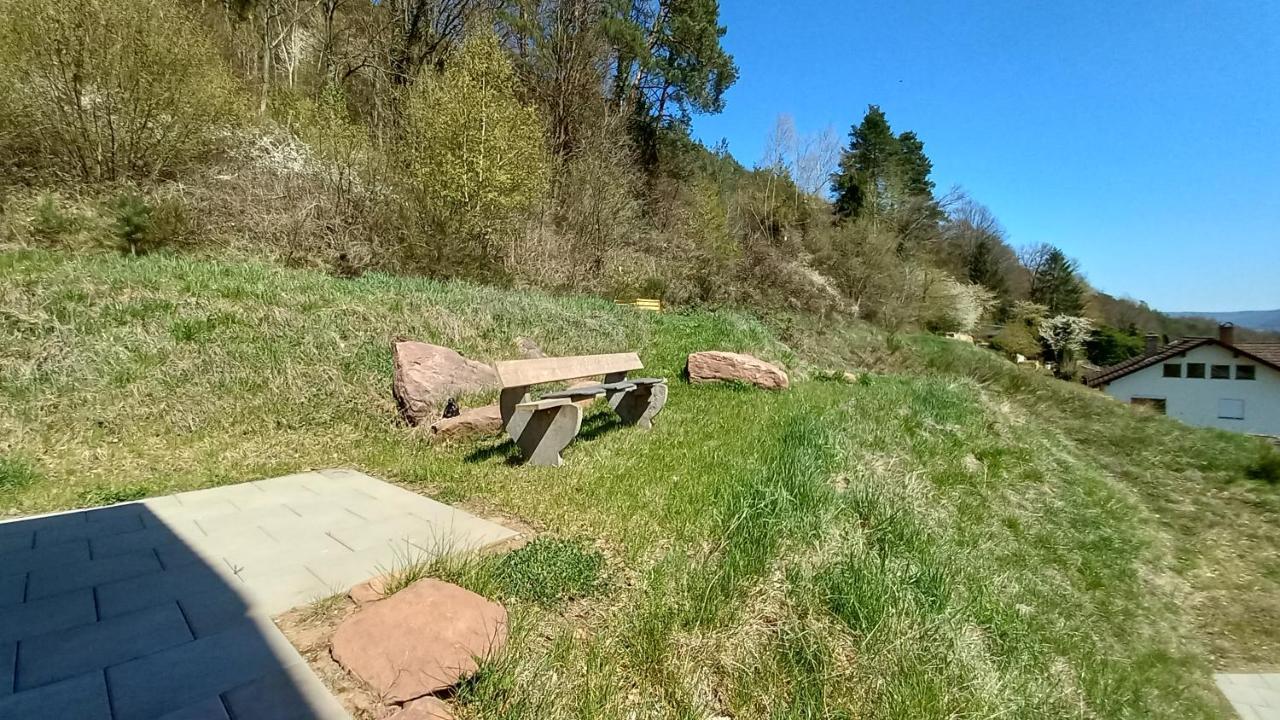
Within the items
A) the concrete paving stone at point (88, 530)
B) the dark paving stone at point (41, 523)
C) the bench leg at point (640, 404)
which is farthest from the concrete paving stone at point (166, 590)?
the bench leg at point (640, 404)

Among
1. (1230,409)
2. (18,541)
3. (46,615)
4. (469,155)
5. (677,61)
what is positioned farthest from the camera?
(1230,409)


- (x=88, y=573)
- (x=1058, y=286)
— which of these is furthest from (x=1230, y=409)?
(x=88, y=573)

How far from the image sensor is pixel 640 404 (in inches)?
212

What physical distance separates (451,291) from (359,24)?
46.0 ft

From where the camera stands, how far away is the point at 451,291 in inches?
300

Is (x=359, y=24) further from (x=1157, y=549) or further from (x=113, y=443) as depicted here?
(x=1157, y=549)

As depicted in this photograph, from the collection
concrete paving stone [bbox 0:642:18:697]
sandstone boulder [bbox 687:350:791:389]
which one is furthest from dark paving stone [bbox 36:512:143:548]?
sandstone boulder [bbox 687:350:791:389]

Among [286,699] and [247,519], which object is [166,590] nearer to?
[247,519]

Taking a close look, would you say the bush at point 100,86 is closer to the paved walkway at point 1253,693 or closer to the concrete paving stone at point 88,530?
the concrete paving stone at point 88,530

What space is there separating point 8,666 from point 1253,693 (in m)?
9.72

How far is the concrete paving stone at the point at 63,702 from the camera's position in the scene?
1482 mm

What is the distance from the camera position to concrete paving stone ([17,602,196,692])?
1.69 meters

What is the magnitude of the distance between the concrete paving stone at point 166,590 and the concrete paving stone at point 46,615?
0.05 metres

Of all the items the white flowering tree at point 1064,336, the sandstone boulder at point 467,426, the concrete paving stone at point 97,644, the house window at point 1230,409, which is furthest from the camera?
the white flowering tree at point 1064,336
